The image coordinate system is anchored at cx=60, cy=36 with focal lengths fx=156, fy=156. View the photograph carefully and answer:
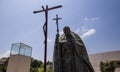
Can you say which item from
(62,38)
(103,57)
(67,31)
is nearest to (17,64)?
(62,38)

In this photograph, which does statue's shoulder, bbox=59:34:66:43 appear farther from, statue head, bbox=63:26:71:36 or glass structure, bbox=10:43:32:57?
glass structure, bbox=10:43:32:57

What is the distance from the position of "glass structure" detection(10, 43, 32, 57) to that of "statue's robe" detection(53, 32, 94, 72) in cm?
903

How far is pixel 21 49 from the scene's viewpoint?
13.1 m

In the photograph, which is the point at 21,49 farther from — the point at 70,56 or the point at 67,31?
the point at 70,56

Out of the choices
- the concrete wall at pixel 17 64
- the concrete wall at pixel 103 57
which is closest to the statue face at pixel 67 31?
the concrete wall at pixel 17 64

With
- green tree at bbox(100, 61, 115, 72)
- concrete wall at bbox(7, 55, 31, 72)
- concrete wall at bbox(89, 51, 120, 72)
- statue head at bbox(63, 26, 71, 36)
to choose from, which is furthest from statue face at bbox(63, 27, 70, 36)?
concrete wall at bbox(89, 51, 120, 72)

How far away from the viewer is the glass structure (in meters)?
12.9

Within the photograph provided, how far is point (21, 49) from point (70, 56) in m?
9.47

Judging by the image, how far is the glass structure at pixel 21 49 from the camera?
12.9 metres

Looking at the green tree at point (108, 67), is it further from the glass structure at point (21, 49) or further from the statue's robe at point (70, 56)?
the statue's robe at point (70, 56)

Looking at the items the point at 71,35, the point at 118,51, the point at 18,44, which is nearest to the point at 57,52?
the point at 71,35

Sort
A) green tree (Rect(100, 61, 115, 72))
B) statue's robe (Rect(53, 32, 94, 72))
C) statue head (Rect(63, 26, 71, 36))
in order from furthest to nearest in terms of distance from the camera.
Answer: green tree (Rect(100, 61, 115, 72))
statue head (Rect(63, 26, 71, 36))
statue's robe (Rect(53, 32, 94, 72))

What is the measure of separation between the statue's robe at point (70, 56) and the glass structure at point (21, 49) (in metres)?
9.03

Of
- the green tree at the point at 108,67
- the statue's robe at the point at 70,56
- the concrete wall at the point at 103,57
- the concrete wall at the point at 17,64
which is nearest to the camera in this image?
the statue's robe at the point at 70,56
